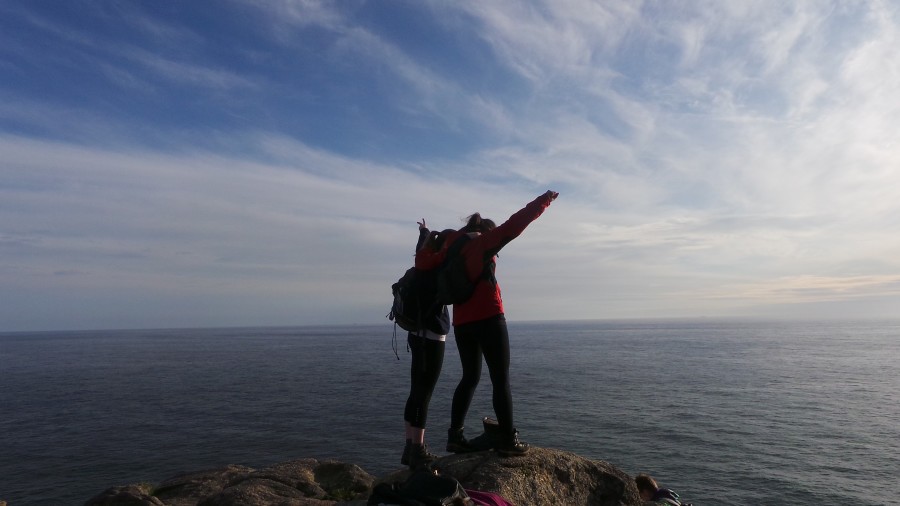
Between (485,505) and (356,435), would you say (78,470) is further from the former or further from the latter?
(485,505)

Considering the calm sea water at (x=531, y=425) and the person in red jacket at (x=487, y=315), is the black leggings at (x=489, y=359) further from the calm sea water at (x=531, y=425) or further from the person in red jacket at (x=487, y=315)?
the calm sea water at (x=531, y=425)

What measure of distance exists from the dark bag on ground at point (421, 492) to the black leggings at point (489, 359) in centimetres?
224

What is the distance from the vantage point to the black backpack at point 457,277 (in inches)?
254

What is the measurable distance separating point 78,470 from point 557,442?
67.1ft

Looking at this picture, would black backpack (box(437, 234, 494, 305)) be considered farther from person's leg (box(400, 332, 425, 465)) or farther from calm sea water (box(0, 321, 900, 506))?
calm sea water (box(0, 321, 900, 506))

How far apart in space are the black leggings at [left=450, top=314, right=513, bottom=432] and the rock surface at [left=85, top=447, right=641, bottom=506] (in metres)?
0.56

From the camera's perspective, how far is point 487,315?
21.5 feet

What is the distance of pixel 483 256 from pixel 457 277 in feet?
1.28

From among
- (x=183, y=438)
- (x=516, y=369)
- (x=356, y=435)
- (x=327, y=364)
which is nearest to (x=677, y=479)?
(x=356, y=435)

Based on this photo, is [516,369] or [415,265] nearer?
[415,265]

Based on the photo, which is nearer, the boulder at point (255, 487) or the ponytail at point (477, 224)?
the ponytail at point (477, 224)

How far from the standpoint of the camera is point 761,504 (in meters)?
19.4

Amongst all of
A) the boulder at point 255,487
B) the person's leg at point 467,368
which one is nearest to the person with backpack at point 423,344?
the person's leg at point 467,368

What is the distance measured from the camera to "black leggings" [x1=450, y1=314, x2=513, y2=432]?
21.4 ft
